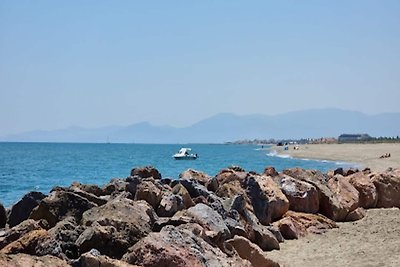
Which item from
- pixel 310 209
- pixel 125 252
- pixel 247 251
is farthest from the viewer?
pixel 310 209

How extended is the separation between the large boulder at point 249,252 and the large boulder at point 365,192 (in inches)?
327

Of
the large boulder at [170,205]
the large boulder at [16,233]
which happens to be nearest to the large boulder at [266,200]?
the large boulder at [170,205]

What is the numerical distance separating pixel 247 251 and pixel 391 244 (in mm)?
3876

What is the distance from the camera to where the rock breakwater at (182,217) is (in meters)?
6.80

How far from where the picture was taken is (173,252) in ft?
21.4

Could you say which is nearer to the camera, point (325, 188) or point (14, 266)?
point (14, 266)

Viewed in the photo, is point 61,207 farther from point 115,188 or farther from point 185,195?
point 115,188

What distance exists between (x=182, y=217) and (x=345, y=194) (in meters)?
8.05

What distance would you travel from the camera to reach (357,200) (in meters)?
15.7

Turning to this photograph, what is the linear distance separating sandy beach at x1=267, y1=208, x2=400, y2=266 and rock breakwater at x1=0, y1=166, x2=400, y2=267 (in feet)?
1.41

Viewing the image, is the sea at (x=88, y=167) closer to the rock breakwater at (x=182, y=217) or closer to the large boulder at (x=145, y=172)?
the large boulder at (x=145, y=172)

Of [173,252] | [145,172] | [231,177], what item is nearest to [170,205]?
[173,252]

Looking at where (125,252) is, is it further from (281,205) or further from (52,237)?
(281,205)

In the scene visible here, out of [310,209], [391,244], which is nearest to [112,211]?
[391,244]
